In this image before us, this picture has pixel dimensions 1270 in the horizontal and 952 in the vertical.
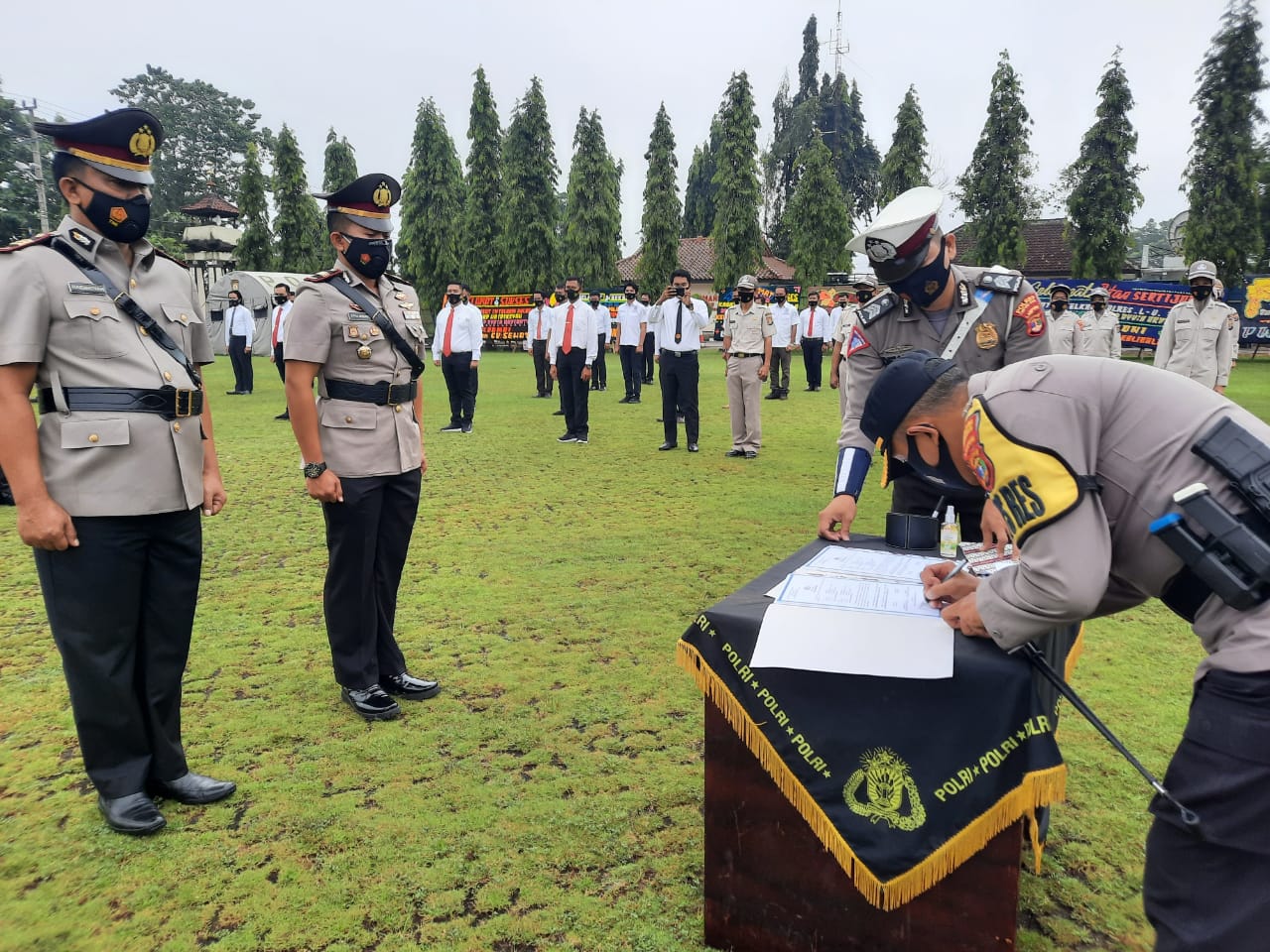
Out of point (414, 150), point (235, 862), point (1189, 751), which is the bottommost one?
point (235, 862)

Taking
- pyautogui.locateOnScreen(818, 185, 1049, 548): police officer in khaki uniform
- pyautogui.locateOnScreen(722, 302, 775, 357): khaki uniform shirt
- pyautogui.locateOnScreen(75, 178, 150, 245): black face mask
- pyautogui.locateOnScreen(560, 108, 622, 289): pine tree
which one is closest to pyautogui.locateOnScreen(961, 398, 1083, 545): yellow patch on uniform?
pyautogui.locateOnScreen(818, 185, 1049, 548): police officer in khaki uniform

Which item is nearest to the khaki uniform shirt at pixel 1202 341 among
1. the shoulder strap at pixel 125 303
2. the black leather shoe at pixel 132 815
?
the shoulder strap at pixel 125 303

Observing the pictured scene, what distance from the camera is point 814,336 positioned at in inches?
655

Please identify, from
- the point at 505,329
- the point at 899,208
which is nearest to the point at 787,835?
the point at 899,208

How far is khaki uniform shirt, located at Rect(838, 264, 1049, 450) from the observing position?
2.96 m

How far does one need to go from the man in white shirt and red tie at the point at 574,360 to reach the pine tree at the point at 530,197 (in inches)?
888

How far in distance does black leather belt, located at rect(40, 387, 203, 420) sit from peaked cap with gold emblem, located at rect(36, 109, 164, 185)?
67 cm

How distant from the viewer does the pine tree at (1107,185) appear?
29703mm

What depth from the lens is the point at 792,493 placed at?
756cm

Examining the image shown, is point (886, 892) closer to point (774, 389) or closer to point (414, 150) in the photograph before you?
point (774, 389)

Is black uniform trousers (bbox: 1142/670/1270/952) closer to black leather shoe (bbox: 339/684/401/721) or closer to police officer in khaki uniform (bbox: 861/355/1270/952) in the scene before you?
police officer in khaki uniform (bbox: 861/355/1270/952)

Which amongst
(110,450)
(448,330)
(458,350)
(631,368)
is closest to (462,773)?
(110,450)

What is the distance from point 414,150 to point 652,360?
20.5m

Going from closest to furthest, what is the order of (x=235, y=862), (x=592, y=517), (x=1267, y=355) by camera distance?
(x=235, y=862)
(x=592, y=517)
(x=1267, y=355)
